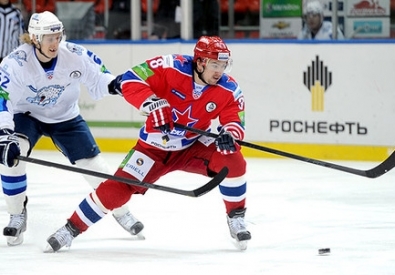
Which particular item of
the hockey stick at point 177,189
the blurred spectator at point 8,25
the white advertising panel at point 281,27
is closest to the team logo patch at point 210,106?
the hockey stick at point 177,189

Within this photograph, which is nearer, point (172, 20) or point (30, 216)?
point (30, 216)

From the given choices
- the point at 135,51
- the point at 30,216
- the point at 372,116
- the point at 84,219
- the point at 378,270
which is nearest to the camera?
the point at 378,270

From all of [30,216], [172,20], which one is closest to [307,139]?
[172,20]

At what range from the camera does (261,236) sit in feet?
16.7

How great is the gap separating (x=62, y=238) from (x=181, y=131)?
2.13ft

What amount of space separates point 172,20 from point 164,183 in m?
2.29

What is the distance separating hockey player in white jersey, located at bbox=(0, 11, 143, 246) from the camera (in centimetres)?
484

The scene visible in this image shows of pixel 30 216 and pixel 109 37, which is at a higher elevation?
pixel 109 37

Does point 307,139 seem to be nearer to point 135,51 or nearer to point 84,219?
point 135,51

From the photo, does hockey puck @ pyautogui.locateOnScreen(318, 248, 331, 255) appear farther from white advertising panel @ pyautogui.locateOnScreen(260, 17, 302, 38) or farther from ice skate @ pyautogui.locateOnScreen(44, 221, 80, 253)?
white advertising panel @ pyautogui.locateOnScreen(260, 17, 302, 38)

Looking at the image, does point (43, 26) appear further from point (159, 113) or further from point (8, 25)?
point (8, 25)

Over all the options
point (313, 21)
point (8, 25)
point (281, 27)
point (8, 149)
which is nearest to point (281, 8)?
point (281, 27)

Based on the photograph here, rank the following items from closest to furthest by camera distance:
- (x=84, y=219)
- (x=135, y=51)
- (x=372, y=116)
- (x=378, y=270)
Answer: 1. (x=378, y=270)
2. (x=84, y=219)
3. (x=372, y=116)
4. (x=135, y=51)

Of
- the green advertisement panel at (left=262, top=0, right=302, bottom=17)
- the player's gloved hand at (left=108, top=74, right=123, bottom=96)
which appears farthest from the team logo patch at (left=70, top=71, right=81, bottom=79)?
the green advertisement panel at (left=262, top=0, right=302, bottom=17)
